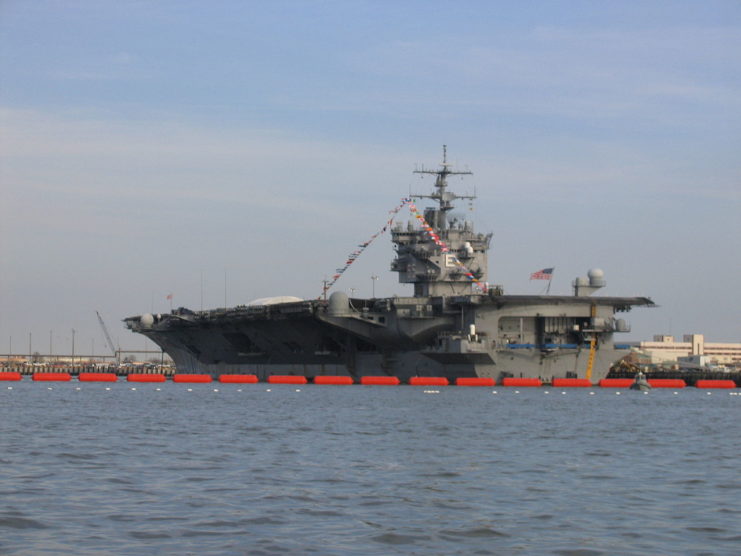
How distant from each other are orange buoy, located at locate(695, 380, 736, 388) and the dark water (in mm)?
48961

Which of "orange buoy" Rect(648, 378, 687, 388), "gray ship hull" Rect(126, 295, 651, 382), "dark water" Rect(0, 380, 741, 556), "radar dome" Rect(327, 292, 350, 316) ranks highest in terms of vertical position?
"radar dome" Rect(327, 292, 350, 316)

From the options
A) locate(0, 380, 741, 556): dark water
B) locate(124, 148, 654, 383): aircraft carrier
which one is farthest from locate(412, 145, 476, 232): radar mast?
locate(0, 380, 741, 556): dark water

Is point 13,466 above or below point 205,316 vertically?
below

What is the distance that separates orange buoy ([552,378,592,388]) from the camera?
66375mm

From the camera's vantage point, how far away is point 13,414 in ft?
125

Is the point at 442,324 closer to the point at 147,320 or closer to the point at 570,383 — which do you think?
the point at 570,383

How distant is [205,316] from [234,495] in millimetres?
64572

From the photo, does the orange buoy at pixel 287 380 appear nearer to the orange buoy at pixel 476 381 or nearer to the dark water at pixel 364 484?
the orange buoy at pixel 476 381

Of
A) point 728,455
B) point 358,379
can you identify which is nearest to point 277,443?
point 728,455

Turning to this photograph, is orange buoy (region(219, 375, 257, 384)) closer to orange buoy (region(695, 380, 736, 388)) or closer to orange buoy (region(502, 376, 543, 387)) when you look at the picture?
orange buoy (region(502, 376, 543, 387))

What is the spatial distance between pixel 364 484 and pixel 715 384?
237ft

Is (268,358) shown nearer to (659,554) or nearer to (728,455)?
(728,455)

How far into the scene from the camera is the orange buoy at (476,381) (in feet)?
214

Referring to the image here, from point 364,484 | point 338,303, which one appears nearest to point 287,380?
point 338,303
